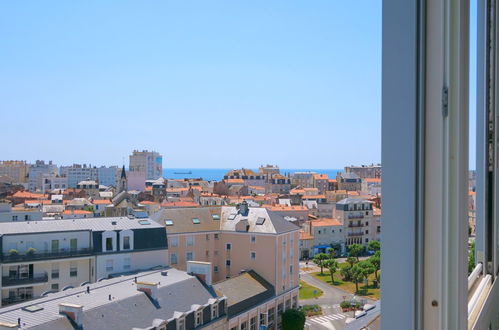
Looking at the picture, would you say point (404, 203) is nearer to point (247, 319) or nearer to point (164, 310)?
point (164, 310)

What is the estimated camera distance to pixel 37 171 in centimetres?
4162

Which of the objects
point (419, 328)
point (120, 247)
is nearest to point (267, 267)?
point (120, 247)

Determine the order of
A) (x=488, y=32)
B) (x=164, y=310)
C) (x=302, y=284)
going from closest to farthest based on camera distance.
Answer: (x=488, y=32) < (x=164, y=310) < (x=302, y=284)

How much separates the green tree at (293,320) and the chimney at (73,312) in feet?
17.4

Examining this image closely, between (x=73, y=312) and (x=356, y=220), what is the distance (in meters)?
15.1

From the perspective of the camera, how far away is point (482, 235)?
4.28ft

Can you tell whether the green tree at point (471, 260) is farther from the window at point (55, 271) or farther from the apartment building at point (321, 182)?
the apartment building at point (321, 182)

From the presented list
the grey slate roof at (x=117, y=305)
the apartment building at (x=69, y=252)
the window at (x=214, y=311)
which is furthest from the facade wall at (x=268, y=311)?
the apartment building at (x=69, y=252)

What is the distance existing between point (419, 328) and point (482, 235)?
0.85 m

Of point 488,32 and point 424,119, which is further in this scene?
point 488,32

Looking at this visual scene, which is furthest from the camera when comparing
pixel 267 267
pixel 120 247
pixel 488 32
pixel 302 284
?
pixel 302 284

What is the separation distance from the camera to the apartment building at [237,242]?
1097 centimetres

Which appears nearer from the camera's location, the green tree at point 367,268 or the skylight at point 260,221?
the skylight at point 260,221

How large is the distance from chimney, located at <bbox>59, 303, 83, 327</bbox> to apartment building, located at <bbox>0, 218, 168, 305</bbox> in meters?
3.45
